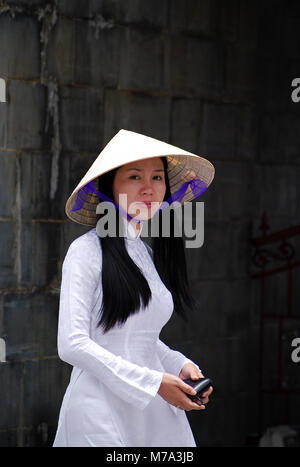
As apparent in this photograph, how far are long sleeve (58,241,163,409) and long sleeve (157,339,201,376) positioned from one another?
0.34 meters

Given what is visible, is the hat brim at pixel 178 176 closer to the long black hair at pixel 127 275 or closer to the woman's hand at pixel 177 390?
the long black hair at pixel 127 275

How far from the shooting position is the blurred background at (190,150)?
4961mm

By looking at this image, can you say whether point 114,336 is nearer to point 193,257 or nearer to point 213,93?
point 193,257

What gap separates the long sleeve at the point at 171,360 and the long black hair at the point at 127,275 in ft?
0.55

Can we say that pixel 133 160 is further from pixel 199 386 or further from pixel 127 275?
pixel 199 386

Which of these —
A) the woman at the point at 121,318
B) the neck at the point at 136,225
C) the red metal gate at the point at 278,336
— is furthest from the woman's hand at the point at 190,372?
the red metal gate at the point at 278,336

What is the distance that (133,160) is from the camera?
112 inches

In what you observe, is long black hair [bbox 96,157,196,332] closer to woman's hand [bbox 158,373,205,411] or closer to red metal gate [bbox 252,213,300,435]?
woman's hand [bbox 158,373,205,411]

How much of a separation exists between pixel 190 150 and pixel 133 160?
292 cm

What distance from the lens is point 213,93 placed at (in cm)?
588

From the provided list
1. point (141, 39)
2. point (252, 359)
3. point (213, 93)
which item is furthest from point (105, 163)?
point (252, 359)

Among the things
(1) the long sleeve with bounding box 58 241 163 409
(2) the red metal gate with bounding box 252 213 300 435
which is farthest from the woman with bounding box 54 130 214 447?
(2) the red metal gate with bounding box 252 213 300 435

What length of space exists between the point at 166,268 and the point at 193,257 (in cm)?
270

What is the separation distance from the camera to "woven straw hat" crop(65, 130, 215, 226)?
286 cm
